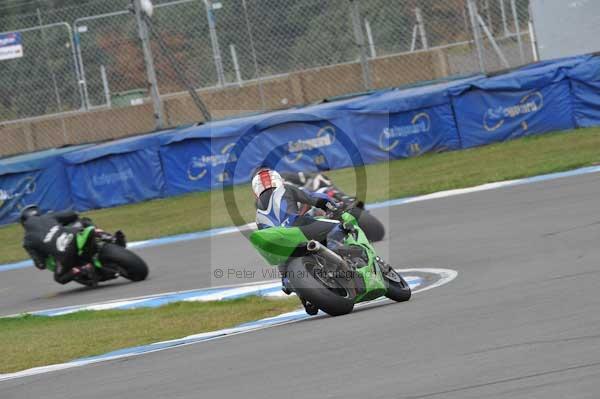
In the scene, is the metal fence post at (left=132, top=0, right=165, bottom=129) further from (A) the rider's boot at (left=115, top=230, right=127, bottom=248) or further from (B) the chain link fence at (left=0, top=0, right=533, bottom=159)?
(A) the rider's boot at (left=115, top=230, right=127, bottom=248)

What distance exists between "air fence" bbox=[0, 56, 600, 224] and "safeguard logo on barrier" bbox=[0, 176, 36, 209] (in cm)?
2

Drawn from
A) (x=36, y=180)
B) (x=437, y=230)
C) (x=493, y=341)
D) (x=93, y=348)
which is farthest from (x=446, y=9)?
(x=493, y=341)

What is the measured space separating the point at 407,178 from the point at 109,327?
30.7 ft

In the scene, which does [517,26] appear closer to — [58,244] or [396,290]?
[58,244]

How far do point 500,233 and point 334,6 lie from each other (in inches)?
459

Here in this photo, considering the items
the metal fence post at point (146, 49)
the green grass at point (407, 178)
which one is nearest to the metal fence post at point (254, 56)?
the metal fence post at point (146, 49)

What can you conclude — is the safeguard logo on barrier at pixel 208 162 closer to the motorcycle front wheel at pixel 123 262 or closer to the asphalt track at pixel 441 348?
the motorcycle front wheel at pixel 123 262

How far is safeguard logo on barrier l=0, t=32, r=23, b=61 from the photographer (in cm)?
2377

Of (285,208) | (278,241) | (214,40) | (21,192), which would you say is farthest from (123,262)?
(214,40)

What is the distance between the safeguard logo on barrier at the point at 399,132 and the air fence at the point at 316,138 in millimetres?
18

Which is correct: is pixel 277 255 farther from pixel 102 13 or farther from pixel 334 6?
pixel 102 13

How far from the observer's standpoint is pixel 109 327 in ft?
35.9

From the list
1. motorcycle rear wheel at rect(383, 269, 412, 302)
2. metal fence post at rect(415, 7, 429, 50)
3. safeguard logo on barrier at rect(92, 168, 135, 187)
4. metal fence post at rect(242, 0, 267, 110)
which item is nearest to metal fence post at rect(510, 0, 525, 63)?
metal fence post at rect(415, 7, 429, 50)

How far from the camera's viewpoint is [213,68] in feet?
78.8
